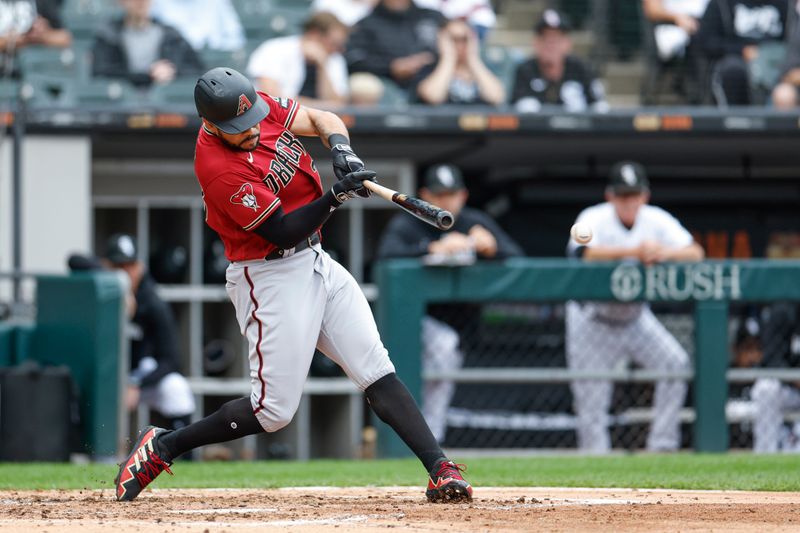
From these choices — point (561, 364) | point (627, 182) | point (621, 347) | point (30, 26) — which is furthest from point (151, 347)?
point (627, 182)

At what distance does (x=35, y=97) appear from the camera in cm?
964

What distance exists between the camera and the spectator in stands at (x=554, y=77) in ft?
33.1

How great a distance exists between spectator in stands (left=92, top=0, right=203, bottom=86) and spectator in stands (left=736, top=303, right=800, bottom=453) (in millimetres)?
4426

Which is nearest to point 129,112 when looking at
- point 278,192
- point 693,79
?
point 693,79

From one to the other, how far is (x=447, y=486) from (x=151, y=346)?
185 inches

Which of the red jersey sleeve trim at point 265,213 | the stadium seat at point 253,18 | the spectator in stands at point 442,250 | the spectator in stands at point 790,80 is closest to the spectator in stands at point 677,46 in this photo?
the spectator in stands at point 790,80

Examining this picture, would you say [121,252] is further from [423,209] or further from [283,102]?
[423,209]

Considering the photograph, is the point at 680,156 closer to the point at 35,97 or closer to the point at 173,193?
the point at 173,193

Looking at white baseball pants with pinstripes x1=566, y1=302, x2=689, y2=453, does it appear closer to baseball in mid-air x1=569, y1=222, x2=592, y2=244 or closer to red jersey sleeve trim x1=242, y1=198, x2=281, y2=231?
baseball in mid-air x1=569, y1=222, x2=592, y2=244

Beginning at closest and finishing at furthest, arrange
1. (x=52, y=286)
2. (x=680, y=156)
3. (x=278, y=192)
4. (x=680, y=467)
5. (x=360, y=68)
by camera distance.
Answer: (x=278, y=192)
(x=680, y=467)
(x=52, y=286)
(x=360, y=68)
(x=680, y=156)

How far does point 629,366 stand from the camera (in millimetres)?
8469

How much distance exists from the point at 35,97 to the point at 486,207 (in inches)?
143

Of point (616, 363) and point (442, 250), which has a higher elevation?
point (442, 250)

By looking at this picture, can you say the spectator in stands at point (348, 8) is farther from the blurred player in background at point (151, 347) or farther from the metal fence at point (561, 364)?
the metal fence at point (561, 364)
